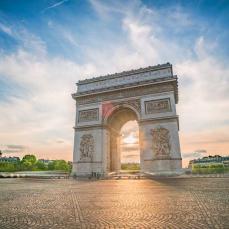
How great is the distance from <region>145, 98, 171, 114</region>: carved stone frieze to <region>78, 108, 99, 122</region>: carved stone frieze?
5.96 m

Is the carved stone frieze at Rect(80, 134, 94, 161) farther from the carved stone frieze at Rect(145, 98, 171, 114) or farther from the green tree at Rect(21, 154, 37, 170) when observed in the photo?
the green tree at Rect(21, 154, 37, 170)

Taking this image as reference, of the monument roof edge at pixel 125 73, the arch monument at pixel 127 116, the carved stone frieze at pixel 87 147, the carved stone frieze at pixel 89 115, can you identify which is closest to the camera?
the arch monument at pixel 127 116

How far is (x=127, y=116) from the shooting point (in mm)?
24891

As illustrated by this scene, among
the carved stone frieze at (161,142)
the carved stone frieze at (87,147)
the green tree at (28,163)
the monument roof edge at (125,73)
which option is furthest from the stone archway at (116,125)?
the green tree at (28,163)

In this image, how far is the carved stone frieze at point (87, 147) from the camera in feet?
69.1

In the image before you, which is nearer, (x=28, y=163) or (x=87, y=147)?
(x=87, y=147)

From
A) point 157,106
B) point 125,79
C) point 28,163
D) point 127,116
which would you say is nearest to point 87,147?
point 127,116

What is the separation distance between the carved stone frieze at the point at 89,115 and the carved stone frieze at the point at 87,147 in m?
2.02

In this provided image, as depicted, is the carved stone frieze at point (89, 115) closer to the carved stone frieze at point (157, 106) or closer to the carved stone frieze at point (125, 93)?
the carved stone frieze at point (125, 93)

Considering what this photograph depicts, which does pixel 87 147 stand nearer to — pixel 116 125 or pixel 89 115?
pixel 89 115

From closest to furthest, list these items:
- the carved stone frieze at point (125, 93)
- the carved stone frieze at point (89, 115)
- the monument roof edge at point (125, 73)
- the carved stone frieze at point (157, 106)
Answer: the carved stone frieze at point (157, 106) → the carved stone frieze at point (125, 93) → the monument roof edge at point (125, 73) → the carved stone frieze at point (89, 115)

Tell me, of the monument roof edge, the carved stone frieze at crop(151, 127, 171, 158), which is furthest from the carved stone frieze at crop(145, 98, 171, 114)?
the monument roof edge

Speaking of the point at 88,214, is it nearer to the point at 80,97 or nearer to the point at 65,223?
Result: the point at 65,223

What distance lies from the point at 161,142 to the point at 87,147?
319 inches
